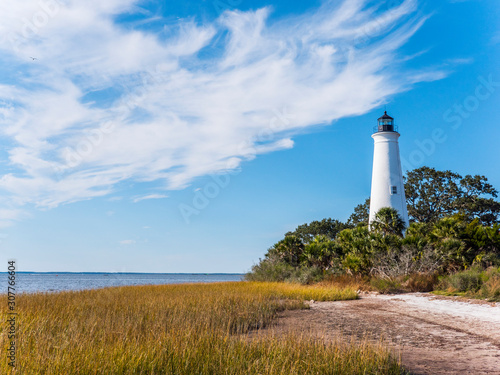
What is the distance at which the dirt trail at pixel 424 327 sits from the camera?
7098 mm

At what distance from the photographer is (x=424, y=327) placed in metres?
10.4

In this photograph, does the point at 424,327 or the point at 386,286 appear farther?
the point at 386,286

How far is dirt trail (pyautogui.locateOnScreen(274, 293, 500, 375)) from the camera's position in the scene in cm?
710

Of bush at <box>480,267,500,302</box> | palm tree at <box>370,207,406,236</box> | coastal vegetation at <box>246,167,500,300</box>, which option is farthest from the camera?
palm tree at <box>370,207,406,236</box>

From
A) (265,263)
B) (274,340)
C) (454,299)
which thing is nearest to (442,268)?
(454,299)

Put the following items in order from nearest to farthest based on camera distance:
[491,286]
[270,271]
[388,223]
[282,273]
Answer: [491,286]
[388,223]
[282,273]
[270,271]

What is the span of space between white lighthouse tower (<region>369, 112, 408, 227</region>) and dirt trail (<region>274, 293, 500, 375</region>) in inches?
597

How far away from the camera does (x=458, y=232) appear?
2167cm

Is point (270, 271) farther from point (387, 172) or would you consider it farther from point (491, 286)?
point (491, 286)

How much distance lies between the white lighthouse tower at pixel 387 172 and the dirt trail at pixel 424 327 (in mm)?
15157

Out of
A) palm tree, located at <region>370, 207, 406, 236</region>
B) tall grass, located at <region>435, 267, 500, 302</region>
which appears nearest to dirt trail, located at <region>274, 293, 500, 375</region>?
tall grass, located at <region>435, 267, 500, 302</region>

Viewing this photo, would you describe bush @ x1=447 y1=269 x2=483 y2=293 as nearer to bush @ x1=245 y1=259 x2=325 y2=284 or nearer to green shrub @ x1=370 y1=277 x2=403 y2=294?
green shrub @ x1=370 y1=277 x2=403 y2=294

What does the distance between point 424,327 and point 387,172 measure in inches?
884

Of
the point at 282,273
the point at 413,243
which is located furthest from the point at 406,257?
the point at 282,273
